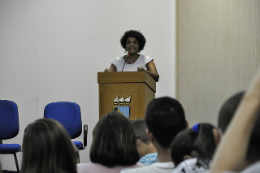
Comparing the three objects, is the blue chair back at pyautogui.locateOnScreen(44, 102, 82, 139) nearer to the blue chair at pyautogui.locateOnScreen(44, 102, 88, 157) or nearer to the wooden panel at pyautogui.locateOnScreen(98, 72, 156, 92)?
the blue chair at pyautogui.locateOnScreen(44, 102, 88, 157)

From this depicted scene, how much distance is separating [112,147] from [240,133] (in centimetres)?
118

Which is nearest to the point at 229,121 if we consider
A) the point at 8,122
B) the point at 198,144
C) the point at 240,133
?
the point at 240,133

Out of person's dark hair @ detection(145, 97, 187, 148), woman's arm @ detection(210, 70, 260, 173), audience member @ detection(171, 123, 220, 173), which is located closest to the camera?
woman's arm @ detection(210, 70, 260, 173)

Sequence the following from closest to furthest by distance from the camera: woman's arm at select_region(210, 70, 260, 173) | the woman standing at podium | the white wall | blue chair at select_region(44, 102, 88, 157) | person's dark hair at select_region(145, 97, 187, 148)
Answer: woman's arm at select_region(210, 70, 260, 173)
person's dark hair at select_region(145, 97, 187, 148)
the woman standing at podium
blue chair at select_region(44, 102, 88, 157)
the white wall

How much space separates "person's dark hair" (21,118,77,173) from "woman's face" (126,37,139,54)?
3.01 meters

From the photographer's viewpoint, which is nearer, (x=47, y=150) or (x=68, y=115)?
(x=47, y=150)

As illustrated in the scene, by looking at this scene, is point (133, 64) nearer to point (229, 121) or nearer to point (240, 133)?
point (229, 121)

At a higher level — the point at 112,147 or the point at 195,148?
the point at 195,148

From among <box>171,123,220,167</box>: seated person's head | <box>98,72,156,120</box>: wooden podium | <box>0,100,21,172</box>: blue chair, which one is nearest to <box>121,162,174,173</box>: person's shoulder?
<box>171,123,220,167</box>: seated person's head

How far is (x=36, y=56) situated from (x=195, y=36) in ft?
8.70

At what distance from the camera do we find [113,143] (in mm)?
1772

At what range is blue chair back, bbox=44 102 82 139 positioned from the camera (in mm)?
4461

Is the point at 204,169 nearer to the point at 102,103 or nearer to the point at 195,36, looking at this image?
the point at 102,103

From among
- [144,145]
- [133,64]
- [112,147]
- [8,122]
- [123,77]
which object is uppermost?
[133,64]
